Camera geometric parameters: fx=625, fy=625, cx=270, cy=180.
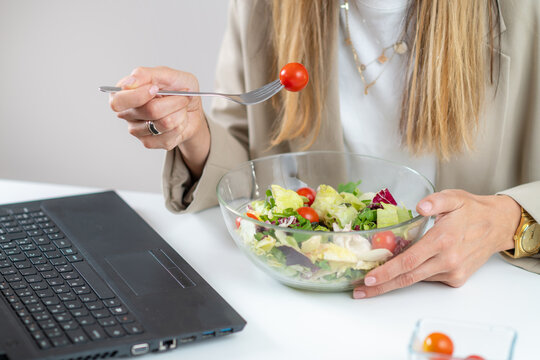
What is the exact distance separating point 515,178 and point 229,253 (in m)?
0.66

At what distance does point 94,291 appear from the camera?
864mm

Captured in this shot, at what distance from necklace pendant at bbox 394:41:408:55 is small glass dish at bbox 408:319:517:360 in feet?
2.44

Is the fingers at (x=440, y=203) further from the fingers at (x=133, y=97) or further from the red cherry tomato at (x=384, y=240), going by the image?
the fingers at (x=133, y=97)

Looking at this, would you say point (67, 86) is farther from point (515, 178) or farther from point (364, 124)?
point (515, 178)

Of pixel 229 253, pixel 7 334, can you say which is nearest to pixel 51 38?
pixel 229 253

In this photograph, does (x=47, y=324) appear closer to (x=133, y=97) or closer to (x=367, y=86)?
(x=133, y=97)

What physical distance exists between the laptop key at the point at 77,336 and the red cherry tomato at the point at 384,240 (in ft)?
1.30

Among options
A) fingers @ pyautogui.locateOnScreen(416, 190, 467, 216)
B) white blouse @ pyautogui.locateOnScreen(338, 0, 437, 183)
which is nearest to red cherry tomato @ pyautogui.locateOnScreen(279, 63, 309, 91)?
fingers @ pyautogui.locateOnScreen(416, 190, 467, 216)

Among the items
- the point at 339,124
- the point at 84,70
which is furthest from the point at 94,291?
the point at 84,70

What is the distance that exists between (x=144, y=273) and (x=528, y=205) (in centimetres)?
63

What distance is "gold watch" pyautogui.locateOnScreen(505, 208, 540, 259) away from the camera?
102 cm

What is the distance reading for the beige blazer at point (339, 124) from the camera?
120cm

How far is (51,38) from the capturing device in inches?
103

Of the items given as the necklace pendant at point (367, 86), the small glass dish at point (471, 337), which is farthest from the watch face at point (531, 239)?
the necklace pendant at point (367, 86)
